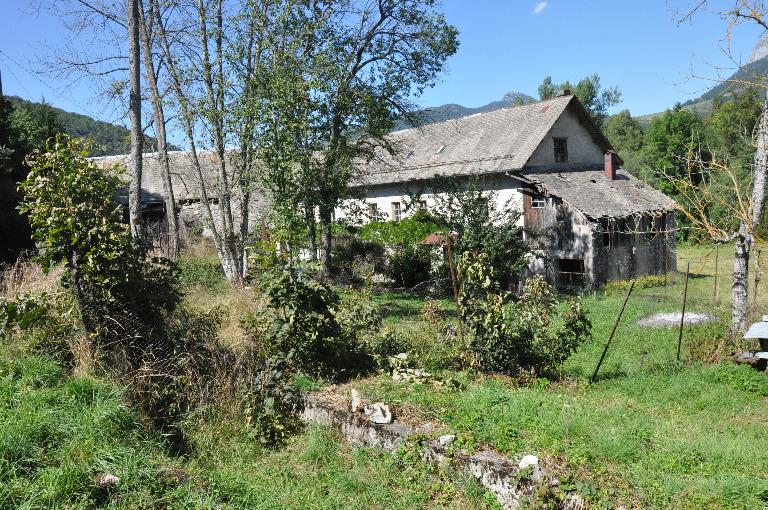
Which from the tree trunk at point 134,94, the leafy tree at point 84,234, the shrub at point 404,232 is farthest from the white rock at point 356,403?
the shrub at point 404,232

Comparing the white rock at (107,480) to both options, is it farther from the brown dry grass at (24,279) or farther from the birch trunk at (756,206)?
the birch trunk at (756,206)

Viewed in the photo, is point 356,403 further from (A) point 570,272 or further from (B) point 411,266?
(A) point 570,272

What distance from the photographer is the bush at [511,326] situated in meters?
7.51

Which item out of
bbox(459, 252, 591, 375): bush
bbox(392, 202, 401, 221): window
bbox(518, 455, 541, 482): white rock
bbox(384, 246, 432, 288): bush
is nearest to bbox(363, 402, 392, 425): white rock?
bbox(518, 455, 541, 482): white rock

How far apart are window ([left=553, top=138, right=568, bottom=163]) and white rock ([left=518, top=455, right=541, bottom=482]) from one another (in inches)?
838

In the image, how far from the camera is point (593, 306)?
1672 cm

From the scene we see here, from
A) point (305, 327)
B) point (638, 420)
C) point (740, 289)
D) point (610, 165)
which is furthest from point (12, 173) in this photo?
point (610, 165)

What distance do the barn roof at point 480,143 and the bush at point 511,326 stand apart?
14.6 metres

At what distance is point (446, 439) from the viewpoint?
221 inches

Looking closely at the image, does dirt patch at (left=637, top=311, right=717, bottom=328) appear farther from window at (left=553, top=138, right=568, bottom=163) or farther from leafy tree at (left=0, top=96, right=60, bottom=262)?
leafy tree at (left=0, top=96, right=60, bottom=262)

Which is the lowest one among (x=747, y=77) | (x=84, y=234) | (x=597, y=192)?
(x=84, y=234)

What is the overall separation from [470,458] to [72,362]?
5.02 meters

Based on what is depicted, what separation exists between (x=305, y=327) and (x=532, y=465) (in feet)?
12.2

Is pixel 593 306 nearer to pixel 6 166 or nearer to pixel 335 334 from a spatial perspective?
pixel 335 334
